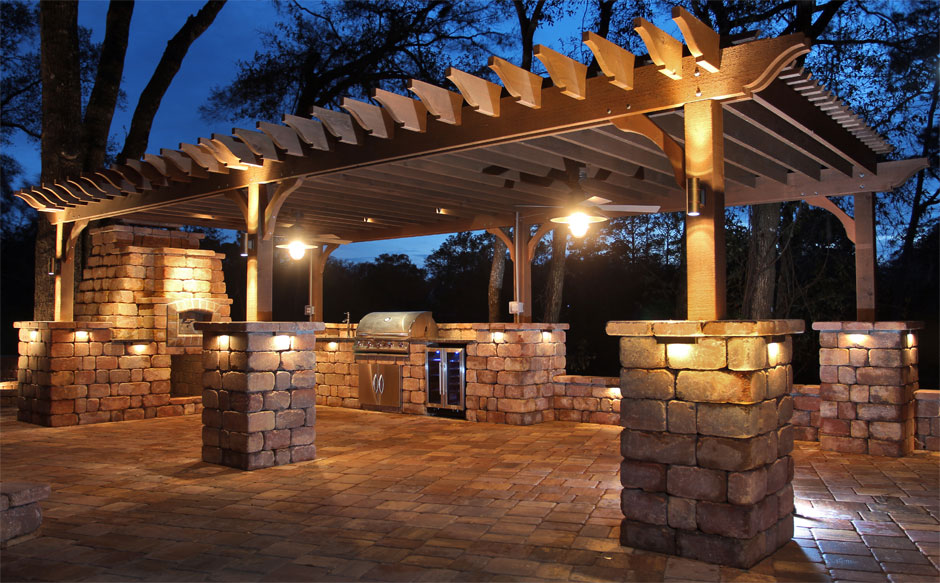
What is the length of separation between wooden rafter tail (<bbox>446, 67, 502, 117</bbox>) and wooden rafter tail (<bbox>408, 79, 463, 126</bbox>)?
8.0 inches

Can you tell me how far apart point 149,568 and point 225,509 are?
4.16ft

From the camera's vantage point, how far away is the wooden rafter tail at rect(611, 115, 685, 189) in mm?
4375

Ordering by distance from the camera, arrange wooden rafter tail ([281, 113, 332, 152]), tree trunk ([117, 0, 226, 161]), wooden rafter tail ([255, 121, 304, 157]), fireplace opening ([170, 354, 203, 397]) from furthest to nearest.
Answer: tree trunk ([117, 0, 226, 161])
fireplace opening ([170, 354, 203, 397])
wooden rafter tail ([255, 121, 304, 157])
wooden rafter tail ([281, 113, 332, 152])

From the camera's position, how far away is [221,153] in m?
6.51

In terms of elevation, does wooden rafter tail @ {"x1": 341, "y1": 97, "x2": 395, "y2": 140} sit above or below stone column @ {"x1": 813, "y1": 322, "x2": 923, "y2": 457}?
above

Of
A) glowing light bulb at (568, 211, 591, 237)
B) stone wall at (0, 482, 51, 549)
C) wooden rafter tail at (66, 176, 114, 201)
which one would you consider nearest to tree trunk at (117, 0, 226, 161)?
wooden rafter tail at (66, 176, 114, 201)

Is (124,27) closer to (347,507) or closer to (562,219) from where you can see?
(562,219)

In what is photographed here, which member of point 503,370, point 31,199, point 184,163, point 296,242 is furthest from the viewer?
point 296,242

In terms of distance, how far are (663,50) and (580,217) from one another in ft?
9.70

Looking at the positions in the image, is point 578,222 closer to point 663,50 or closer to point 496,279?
point 663,50

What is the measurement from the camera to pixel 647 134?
4.52m

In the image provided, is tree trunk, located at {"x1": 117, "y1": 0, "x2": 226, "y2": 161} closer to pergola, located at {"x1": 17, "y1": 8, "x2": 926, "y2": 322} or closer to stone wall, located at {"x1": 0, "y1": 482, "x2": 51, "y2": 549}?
pergola, located at {"x1": 17, "y1": 8, "x2": 926, "y2": 322}

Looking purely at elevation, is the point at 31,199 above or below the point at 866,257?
above

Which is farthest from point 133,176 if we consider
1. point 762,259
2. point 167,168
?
point 762,259
